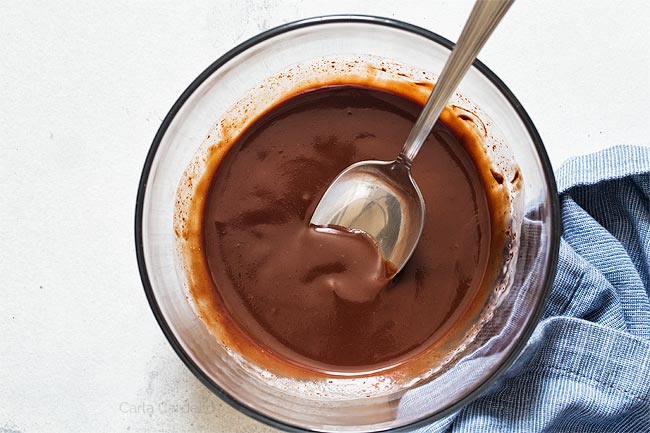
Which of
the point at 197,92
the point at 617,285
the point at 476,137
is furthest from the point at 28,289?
the point at 617,285

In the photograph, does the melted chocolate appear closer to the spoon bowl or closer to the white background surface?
the spoon bowl

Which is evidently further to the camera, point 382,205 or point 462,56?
point 382,205

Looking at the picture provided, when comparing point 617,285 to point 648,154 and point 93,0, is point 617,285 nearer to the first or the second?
point 648,154

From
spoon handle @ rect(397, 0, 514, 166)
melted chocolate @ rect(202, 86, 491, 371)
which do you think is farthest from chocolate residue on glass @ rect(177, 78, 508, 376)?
spoon handle @ rect(397, 0, 514, 166)

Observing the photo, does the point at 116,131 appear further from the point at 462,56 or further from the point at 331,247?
the point at 462,56

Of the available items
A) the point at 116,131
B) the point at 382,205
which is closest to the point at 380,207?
the point at 382,205

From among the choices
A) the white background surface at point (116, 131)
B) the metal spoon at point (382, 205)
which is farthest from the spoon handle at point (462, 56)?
the white background surface at point (116, 131)
